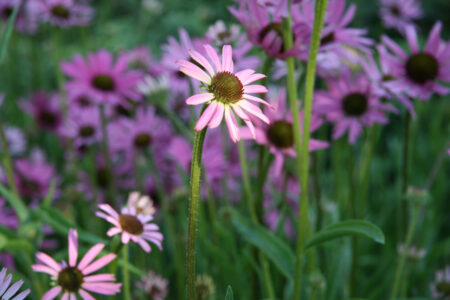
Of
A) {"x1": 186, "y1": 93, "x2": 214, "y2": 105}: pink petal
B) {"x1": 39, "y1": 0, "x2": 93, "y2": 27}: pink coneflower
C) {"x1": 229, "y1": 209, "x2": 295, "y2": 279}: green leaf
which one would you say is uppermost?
{"x1": 39, "y1": 0, "x2": 93, "y2": 27}: pink coneflower

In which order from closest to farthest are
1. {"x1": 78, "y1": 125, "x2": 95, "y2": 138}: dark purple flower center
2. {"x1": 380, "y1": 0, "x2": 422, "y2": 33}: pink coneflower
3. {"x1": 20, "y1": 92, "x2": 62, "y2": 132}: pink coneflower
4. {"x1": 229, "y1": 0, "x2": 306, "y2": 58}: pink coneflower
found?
{"x1": 229, "y1": 0, "x2": 306, "y2": 58}: pink coneflower, {"x1": 78, "y1": 125, "x2": 95, "y2": 138}: dark purple flower center, {"x1": 20, "y1": 92, "x2": 62, "y2": 132}: pink coneflower, {"x1": 380, "y1": 0, "x2": 422, "y2": 33}: pink coneflower

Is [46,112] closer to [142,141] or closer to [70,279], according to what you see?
[142,141]

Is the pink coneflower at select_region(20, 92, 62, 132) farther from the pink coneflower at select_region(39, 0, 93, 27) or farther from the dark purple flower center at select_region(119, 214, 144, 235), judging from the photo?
the dark purple flower center at select_region(119, 214, 144, 235)

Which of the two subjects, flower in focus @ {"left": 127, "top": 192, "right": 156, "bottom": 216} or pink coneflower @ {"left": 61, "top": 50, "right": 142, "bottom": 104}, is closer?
flower in focus @ {"left": 127, "top": 192, "right": 156, "bottom": 216}

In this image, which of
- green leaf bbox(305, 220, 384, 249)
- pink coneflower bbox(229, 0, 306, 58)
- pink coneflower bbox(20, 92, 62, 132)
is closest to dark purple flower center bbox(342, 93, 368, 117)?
pink coneflower bbox(229, 0, 306, 58)

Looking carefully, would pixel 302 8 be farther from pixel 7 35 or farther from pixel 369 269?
pixel 369 269
